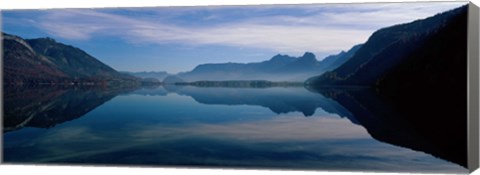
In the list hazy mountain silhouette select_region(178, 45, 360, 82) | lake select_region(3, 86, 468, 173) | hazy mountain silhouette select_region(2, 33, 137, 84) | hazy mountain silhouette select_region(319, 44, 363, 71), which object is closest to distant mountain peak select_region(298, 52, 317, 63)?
hazy mountain silhouette select_region(178, 45, 360, 82)

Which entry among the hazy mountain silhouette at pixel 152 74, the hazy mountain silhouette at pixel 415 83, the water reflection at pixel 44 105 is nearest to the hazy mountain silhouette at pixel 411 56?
the hazy mountain silhouette at pixel 415 83

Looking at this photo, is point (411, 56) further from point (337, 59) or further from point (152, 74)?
point (152, 74)

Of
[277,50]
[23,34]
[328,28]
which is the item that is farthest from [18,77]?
[328,28]

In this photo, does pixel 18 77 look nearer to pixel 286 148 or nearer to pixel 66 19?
pixel 66 19

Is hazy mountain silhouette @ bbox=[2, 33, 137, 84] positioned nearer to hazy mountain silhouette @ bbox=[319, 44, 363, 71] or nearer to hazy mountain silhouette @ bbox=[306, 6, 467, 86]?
hazy mountain silhouette @ bbox=[319, 44, 363, 71]

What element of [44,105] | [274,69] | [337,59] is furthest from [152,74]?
[337,59]

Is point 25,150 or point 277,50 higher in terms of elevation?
point 277,50
